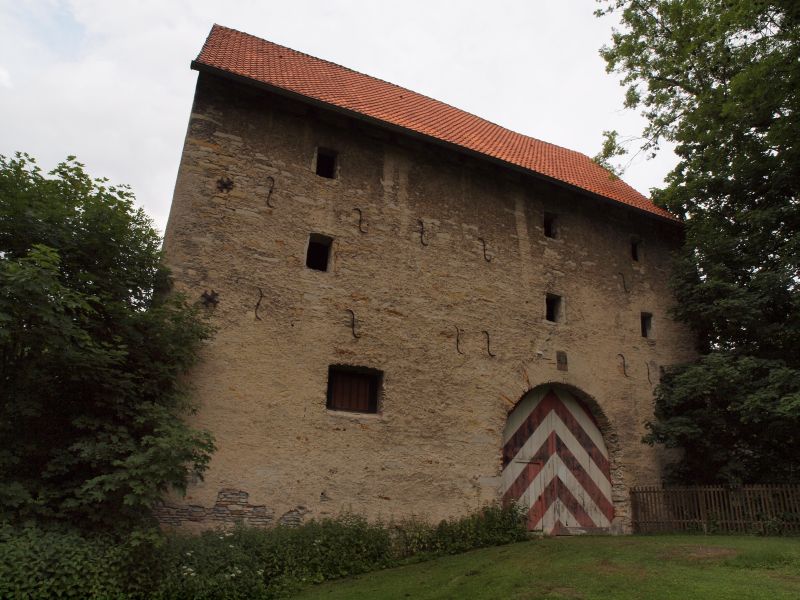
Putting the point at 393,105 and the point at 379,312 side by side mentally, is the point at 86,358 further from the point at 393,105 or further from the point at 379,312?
the point at 393,105

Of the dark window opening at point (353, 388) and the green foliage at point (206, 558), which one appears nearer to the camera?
the green foliage at point (206, 558)

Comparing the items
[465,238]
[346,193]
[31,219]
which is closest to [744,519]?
[465,238]

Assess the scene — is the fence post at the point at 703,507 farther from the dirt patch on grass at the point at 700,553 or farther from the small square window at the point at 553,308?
the small square window at the point at 553,308

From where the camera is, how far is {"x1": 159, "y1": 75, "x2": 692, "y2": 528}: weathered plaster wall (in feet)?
28.3

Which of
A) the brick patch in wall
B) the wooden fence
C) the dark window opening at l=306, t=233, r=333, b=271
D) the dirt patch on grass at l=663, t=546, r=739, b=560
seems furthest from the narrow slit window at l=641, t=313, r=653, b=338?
the brick patch in wall

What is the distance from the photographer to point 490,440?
10281 mm

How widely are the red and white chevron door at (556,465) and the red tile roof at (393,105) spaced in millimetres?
4716

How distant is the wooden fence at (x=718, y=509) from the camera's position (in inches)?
390

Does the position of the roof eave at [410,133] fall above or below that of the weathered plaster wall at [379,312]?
above

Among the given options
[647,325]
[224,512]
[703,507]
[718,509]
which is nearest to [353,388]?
[224,512]

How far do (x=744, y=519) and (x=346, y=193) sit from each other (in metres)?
8.99

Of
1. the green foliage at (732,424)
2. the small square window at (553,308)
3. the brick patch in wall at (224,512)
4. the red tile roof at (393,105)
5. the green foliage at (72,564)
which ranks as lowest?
the green foliage at (72,564)

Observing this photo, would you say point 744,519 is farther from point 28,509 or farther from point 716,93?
point 28,509

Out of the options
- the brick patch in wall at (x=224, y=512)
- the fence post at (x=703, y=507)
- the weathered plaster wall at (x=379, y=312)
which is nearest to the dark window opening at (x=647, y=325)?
the weathered plaster wall at (x=379, y=312)
